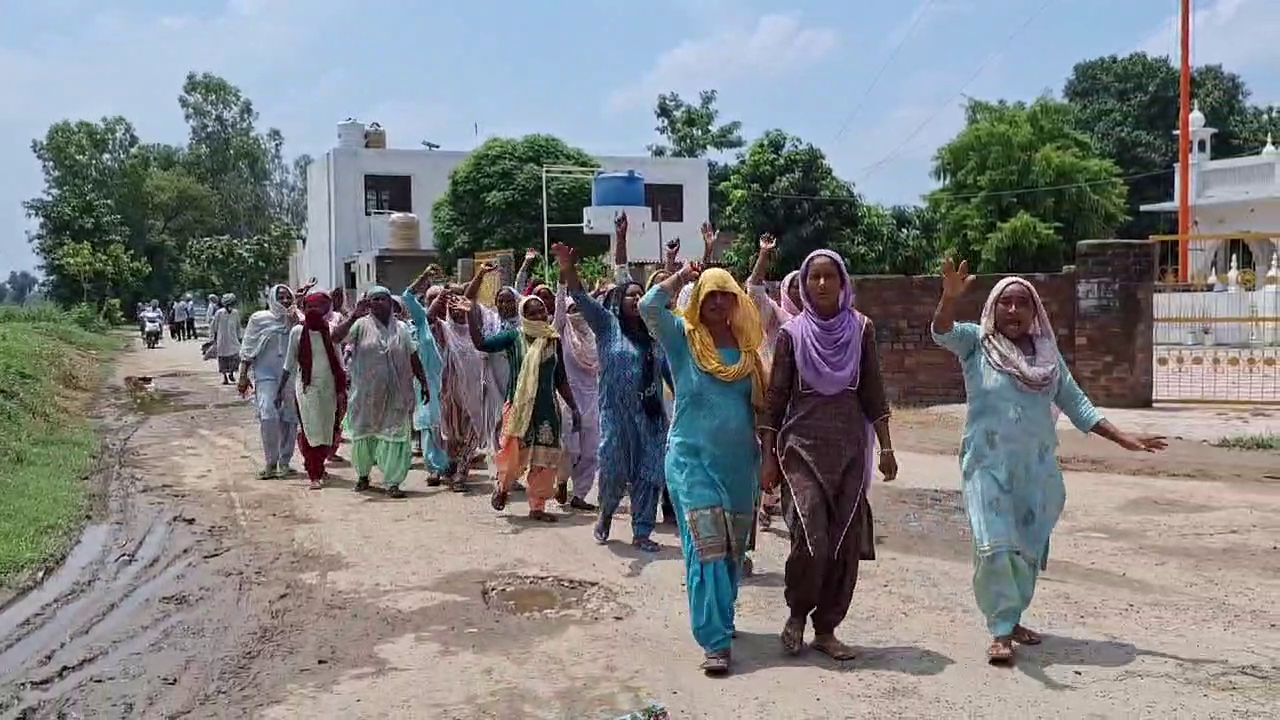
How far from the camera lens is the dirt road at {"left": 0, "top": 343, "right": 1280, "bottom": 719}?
4500 mm

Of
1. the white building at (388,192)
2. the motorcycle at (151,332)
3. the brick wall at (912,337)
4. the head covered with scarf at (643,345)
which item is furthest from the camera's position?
the white building at (388,192)

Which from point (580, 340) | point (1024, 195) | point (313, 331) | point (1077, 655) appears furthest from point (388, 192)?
point (1077, 655)

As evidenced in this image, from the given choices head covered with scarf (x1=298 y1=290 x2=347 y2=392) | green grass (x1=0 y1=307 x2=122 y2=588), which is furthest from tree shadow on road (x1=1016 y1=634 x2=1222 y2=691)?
head covered with scarf (x1=298 y1=290 x2=347 y2=392)

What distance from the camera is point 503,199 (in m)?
31.0

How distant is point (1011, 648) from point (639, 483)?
2.66 meters

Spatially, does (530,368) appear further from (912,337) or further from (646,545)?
(912,337)

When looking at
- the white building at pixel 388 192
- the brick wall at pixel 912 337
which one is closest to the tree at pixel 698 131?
the white building at pixel 388 192

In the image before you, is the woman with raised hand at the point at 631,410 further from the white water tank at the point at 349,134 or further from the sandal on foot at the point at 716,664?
the white water tank at the point at 349,134

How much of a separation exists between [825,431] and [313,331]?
19.2 ft

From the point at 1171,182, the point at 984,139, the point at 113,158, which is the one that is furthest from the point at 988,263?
the point at 113,158

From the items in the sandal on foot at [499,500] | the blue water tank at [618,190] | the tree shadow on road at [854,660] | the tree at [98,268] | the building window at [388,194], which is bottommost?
the tree shadow on road at [854,660]

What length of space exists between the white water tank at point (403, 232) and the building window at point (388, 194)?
2.20 metres

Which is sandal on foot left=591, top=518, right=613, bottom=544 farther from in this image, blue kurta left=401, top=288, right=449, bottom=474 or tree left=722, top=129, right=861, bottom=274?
tree left=722, top=129, right=861, bottom=274

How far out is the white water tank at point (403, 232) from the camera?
32.9 metres
